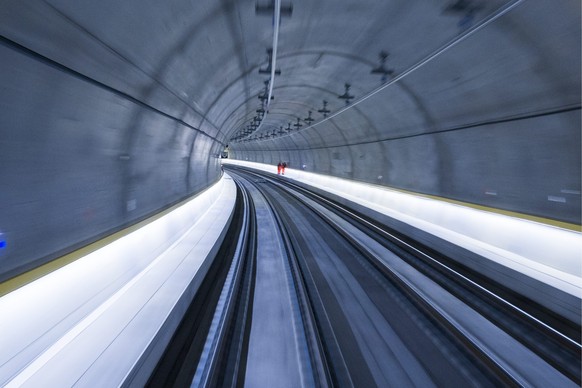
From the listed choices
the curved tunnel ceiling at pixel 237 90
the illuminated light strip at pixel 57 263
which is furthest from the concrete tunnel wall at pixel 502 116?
the illuminated light strip at pixel 57 263

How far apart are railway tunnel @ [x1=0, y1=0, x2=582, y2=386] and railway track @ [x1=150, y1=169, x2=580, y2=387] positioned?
56 millimetres

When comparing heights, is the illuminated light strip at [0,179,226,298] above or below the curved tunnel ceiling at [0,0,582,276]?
below

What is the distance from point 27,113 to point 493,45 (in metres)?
7.55

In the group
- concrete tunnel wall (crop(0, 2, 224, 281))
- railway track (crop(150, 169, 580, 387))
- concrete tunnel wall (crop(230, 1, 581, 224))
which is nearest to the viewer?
concrete tunnel wall (crop(0, 2, 224, 281))

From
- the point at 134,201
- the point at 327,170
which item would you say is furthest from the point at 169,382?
the point at 327,170

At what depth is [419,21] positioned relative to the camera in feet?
18.5

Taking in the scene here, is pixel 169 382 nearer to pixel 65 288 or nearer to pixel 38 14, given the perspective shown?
pixel 65 288

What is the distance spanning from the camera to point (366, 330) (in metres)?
4.28

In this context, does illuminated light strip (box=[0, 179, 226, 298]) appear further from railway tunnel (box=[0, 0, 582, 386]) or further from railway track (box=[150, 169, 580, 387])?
railway track (box=[150, 169, 580, 387])

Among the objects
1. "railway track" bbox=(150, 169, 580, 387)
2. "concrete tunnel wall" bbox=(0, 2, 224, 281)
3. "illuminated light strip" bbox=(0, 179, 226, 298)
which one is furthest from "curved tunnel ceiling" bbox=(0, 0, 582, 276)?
"railway track" bbox=(150, 169, 580, 387)

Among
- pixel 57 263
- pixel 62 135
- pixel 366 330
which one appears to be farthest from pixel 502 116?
pixel 57 263

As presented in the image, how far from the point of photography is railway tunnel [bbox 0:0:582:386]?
2.89 metres

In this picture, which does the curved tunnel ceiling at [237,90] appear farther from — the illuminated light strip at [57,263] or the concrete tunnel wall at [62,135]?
the illuminated light strip at [57,263]

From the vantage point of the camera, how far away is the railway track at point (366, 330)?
339 cm
